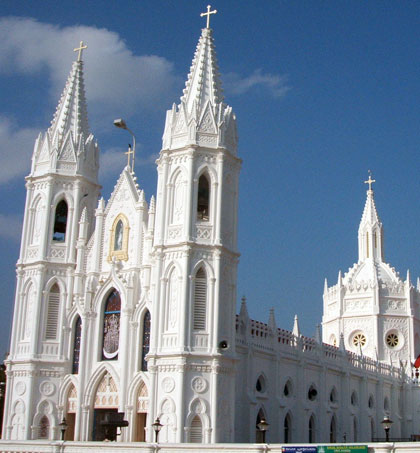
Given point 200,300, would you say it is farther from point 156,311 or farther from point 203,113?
point 203,113

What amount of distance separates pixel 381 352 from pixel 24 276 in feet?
110

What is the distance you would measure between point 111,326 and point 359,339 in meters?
31.0

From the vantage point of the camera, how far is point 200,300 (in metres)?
37.9

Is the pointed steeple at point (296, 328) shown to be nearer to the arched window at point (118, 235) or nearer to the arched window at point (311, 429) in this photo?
the arched window at point (311, 429)

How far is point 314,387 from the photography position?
155ft

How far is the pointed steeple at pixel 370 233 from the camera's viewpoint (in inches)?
2783

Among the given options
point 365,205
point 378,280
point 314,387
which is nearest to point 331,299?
point 378,280

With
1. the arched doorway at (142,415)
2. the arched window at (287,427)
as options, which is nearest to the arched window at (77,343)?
the arched doorway at (142,415)

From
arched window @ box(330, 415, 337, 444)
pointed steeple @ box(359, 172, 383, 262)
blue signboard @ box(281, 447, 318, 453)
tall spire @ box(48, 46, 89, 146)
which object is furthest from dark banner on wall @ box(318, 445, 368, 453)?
pointed steeple @ box(359, 172, 383, 262)

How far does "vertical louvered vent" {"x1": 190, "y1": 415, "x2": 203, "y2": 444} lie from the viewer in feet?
119

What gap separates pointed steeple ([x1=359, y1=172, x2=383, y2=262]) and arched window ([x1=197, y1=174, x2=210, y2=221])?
3377cm

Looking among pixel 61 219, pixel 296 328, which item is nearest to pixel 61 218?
pixel 61 219

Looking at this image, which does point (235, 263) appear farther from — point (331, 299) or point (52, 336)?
point (331, 299)

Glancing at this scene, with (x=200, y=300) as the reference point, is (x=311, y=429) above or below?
below
